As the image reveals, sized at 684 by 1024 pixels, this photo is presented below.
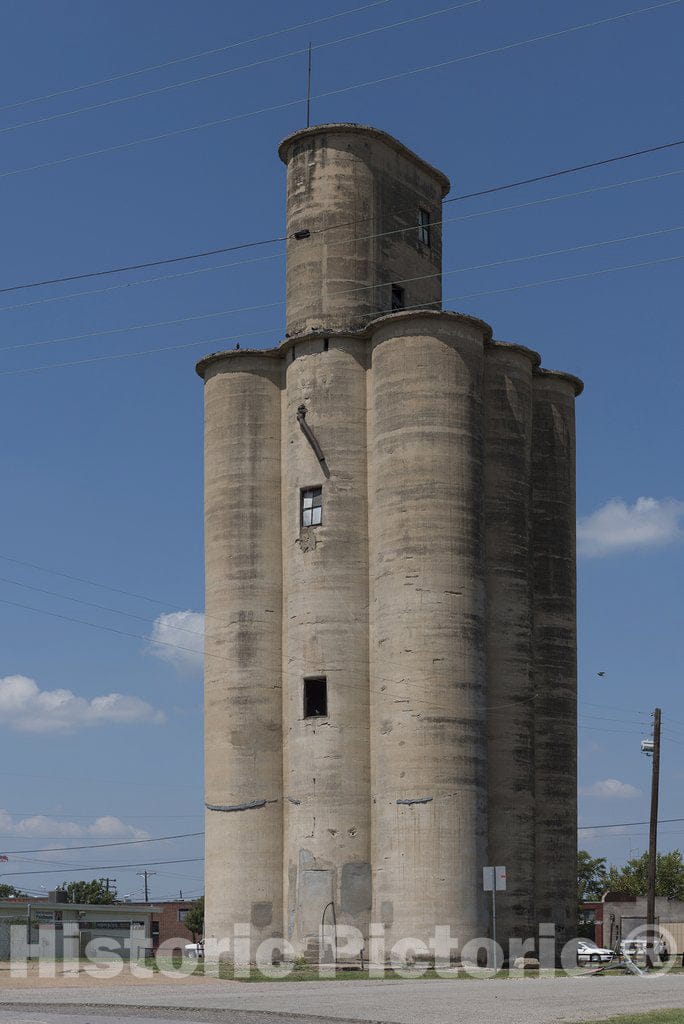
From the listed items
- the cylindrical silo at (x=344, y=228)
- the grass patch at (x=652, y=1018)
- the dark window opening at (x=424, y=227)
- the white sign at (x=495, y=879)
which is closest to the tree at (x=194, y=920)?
the dark window opening at (x=424, y=227)

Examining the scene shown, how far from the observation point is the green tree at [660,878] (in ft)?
348

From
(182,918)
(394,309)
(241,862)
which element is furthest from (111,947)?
(182,918)

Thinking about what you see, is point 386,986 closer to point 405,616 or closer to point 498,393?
point 405,616

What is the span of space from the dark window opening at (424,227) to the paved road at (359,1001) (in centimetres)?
2876

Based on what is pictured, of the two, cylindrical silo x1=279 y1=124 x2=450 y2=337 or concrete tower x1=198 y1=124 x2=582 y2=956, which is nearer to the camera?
concrete tower x1=198 y1=124 x2=582 y2=956

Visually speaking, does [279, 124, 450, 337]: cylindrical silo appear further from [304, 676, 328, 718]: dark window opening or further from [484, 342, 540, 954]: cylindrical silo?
[304, 676, 328, 718]: dark window opening

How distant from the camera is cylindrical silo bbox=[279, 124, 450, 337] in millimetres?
51312

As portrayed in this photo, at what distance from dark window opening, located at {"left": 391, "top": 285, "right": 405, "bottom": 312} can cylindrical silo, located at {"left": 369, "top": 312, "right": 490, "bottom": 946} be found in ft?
14.2

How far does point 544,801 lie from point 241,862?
442 inches

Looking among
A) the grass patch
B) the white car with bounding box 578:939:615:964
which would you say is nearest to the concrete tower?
the white car with bounding box 578:939:615:964

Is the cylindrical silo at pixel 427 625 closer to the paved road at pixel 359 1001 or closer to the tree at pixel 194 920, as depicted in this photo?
the paved road at pixel 359 1001

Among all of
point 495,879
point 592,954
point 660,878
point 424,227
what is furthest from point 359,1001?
point 660,878

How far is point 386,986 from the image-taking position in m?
34.4

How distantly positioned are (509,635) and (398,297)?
1302 centimetres
